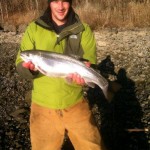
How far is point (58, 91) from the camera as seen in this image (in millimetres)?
3994

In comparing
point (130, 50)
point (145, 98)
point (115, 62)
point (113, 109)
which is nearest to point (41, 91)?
point (113, 109)

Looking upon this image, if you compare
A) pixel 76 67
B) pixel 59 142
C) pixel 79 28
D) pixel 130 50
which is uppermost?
pixel 79 28

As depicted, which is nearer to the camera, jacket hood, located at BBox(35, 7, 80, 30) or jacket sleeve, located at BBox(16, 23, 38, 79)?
jacket sleeve, located at BBox(16, 23, 38, 79)

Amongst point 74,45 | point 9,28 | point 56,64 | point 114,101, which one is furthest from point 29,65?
point 9,28

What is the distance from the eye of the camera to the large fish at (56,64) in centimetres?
379

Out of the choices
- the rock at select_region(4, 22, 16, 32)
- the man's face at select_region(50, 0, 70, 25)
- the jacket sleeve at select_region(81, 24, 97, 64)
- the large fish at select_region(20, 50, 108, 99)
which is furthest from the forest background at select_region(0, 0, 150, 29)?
the large fish at select_region(20, 50, 108, 99)

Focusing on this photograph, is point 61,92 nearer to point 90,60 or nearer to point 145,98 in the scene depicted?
point 90,60

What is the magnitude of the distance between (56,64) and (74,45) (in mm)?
371

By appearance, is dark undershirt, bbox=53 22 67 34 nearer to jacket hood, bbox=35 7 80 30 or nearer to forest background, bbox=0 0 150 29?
jacket hood, bbox=35 7 80 30

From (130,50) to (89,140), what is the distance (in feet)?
29.4

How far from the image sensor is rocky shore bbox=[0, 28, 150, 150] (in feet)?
21.1

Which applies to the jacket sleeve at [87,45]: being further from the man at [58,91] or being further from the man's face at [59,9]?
the man's face at [59,9]

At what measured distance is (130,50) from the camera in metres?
12.6

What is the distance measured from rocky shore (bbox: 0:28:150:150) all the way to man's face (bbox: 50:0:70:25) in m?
2.09
